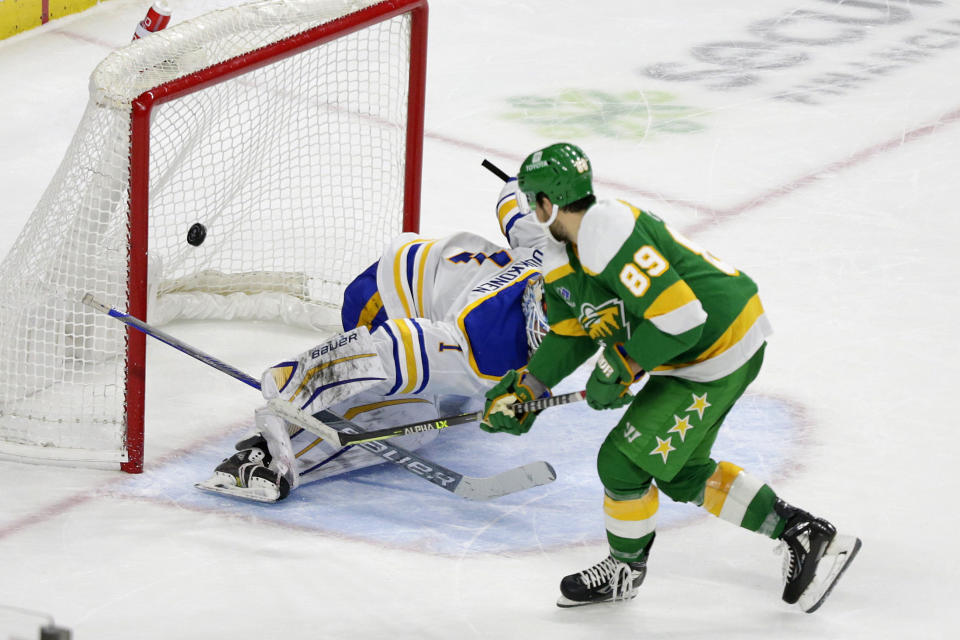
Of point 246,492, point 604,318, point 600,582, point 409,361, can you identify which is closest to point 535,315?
point 409,361

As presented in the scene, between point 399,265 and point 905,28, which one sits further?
point 905,28

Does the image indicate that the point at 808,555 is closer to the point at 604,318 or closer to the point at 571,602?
the point at 571,602

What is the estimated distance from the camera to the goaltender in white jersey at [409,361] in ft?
10.2

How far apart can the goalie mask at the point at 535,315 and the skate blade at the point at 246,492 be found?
0.64 metres

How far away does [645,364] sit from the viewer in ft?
8.10

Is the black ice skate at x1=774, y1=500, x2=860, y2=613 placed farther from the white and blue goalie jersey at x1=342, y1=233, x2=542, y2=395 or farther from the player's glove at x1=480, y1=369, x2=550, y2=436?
the white and blue goalie jersey at x1=342, y1=233, x2=542, y2=395

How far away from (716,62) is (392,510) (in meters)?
3.66

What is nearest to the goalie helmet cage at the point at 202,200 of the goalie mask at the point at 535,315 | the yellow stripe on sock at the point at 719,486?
the goalie mask at the point at 535,315

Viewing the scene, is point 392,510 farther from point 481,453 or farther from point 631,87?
point 631,87

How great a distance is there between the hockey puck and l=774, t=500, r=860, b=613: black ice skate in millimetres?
1693

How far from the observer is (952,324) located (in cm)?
407

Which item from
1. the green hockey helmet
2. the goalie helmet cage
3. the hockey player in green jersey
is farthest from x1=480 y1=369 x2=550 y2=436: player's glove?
the goalie helmet cage

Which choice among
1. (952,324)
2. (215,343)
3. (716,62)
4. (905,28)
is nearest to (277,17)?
(215,343)

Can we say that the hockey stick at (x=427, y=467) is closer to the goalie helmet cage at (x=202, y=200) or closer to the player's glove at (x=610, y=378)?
the goalie helmet cage at (x=202, y=200)
